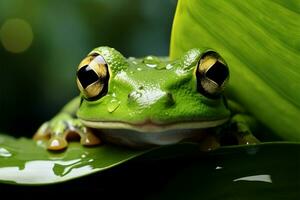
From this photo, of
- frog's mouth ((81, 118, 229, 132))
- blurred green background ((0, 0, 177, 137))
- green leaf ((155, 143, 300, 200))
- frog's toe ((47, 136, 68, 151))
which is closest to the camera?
green leaf ((155, 143, 300, 200))

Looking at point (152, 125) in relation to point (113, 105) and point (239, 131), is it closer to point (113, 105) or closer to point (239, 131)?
point (113, 105)

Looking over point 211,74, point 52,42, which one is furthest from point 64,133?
point 52,42

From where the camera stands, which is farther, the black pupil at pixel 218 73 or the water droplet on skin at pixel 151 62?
the water droplet on skin at pixel 151 62

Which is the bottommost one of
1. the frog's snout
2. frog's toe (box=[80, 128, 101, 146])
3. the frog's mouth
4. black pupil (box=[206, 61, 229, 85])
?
frog's toe (box=[80, 128, 101, 146])

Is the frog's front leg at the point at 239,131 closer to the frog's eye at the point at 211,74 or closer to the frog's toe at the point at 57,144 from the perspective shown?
the frog's eye at the point at 211,74

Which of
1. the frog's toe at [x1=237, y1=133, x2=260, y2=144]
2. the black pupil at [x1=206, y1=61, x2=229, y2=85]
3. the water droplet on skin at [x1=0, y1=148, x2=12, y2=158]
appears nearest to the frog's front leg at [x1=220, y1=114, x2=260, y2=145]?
the frog's toe at [x1=237, y1=133, x2=260, y2=144]

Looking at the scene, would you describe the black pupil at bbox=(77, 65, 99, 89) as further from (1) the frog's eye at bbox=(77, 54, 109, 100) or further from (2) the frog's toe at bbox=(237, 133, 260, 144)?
(2) the frog's toe at bbox=(237, 133, 260, 144)

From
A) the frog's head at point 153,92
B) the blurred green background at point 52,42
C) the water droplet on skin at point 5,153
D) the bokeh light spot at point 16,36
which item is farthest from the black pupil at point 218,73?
the bokeh light spot at point 16,36

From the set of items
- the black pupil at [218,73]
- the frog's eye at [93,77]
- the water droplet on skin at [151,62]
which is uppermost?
the water droplet on skin at [151,62]
